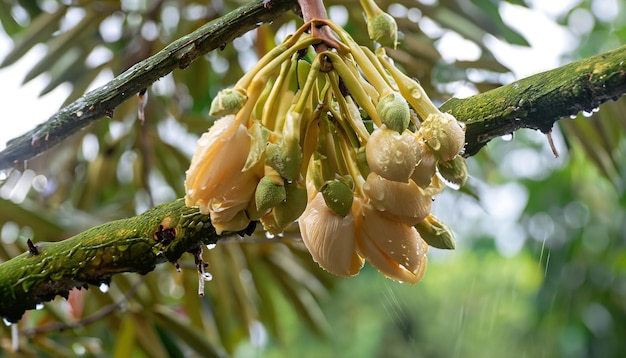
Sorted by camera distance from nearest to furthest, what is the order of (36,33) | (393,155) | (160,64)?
(393,155)
(160,64)
(36,33)

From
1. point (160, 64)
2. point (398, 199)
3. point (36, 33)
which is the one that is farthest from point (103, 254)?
point (36, 33)

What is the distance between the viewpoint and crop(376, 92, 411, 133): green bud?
459 mm

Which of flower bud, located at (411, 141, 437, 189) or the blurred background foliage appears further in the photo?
the blurred background foliage

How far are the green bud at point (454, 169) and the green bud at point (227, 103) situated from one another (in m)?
0.14

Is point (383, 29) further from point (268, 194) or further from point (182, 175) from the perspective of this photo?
→ point (182, 175)

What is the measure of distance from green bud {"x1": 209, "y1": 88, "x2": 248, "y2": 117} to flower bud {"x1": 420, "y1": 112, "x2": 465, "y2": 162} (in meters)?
0.12

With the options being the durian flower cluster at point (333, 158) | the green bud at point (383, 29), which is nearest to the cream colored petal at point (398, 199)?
the durian flower cluster at point (333, 158)

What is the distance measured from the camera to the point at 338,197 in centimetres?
48

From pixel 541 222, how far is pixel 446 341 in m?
3.52

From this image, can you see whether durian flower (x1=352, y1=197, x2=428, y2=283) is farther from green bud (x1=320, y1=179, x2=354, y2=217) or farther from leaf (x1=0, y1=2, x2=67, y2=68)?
leaf (x1=0, y1=2, x2=67, y2=68)

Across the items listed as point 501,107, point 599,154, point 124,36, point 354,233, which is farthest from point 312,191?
point 124,36

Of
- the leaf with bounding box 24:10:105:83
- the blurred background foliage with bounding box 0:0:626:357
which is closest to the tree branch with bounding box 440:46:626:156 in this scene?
the blurred background foliage with bounding box 0:0:626:357

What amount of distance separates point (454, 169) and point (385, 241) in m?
0.07

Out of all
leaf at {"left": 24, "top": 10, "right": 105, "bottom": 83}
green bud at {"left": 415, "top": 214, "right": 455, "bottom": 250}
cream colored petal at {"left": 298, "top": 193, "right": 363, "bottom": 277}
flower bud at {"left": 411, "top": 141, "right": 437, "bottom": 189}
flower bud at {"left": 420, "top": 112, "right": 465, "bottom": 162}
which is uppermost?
flower bud at {"left": 420, "top": 112, "right": 465, "bottom": 162}
